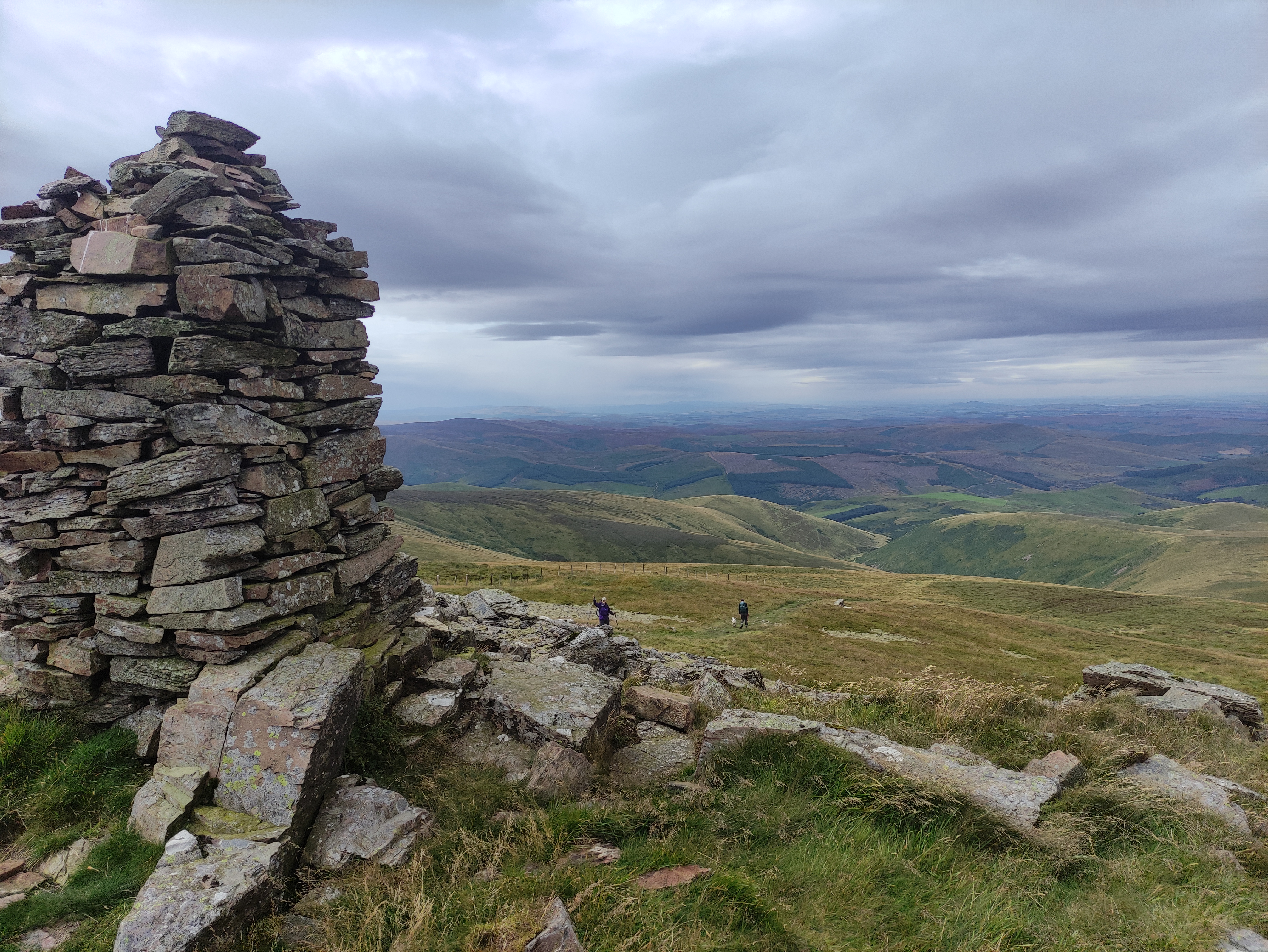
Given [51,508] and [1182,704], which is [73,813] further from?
[1182,704]

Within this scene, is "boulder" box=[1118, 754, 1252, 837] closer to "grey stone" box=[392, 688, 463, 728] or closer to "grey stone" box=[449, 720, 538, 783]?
"grey stone" box=[449, 720, 538, 783]

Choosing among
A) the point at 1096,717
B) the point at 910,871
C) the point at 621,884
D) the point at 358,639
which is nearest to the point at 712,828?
the point at 621,884

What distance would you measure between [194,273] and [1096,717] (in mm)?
21971

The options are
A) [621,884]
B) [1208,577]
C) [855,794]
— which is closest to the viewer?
[621,884]

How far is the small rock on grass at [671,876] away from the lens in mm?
6781

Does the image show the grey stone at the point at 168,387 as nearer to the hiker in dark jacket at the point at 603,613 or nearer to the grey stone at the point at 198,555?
the grey stone at the point at 198,555

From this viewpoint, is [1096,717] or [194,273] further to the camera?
[1096,717]

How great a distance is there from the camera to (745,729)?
33.5 ft

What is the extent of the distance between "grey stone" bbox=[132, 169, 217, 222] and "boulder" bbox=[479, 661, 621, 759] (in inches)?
431

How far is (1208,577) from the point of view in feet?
475

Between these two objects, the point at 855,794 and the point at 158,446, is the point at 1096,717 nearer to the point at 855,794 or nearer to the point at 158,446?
the point at 855,794

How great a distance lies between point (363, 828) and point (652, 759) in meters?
5.28

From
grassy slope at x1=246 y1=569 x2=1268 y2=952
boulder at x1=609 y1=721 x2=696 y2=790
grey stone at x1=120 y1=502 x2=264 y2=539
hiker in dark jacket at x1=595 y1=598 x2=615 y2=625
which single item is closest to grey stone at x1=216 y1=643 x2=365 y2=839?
grassy slope at x1=246 y1=569 x2=1268 y2=952

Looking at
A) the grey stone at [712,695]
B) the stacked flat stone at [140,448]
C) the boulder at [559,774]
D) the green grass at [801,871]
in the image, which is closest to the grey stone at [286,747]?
the green grass at [801,871]
